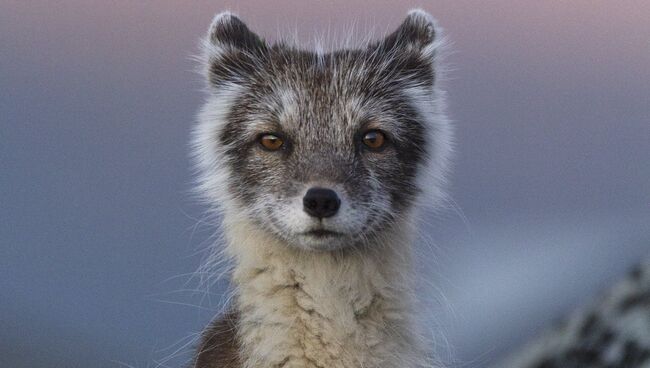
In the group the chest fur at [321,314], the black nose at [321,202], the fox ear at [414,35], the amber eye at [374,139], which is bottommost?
the chest fur at [321,314]

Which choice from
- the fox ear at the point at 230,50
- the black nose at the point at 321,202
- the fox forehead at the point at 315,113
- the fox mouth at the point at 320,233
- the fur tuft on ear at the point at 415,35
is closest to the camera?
the black nose at the point at 321,202

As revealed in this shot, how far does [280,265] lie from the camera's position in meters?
5.36

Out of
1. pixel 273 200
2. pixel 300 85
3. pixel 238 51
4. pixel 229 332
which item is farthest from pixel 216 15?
pixel 229 332

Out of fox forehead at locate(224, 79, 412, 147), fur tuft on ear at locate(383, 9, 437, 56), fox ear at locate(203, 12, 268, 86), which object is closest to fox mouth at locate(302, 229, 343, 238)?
fox forehead at locate(224, 79, 412, 147)

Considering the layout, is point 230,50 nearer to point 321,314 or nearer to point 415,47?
point 415,47

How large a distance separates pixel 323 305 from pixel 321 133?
960 millimetres

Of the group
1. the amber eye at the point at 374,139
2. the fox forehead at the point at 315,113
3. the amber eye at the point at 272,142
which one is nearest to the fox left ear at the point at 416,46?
the fox forehead at the point at 315,113

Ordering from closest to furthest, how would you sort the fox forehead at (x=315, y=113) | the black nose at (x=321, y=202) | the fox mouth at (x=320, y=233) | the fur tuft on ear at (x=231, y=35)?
the black nose at (x=321, y=202) < the fox mouth at (x=320, y=233) < the fox forehead at (x=315, y=113) < the fur tuft on ear at (x=231, y=35)

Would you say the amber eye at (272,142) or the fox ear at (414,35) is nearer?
the amber eye at (272,142)

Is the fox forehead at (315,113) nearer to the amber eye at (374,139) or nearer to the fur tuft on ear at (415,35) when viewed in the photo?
the amber eye at (374,139)

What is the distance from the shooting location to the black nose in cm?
495

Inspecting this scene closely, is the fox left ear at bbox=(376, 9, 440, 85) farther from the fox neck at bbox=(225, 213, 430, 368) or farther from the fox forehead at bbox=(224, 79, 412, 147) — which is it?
the fox neck at bbox=(225, 213, 430, 368)

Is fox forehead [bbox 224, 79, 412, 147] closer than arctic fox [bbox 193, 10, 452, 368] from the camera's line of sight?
No

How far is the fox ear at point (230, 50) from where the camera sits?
6.00 metres
